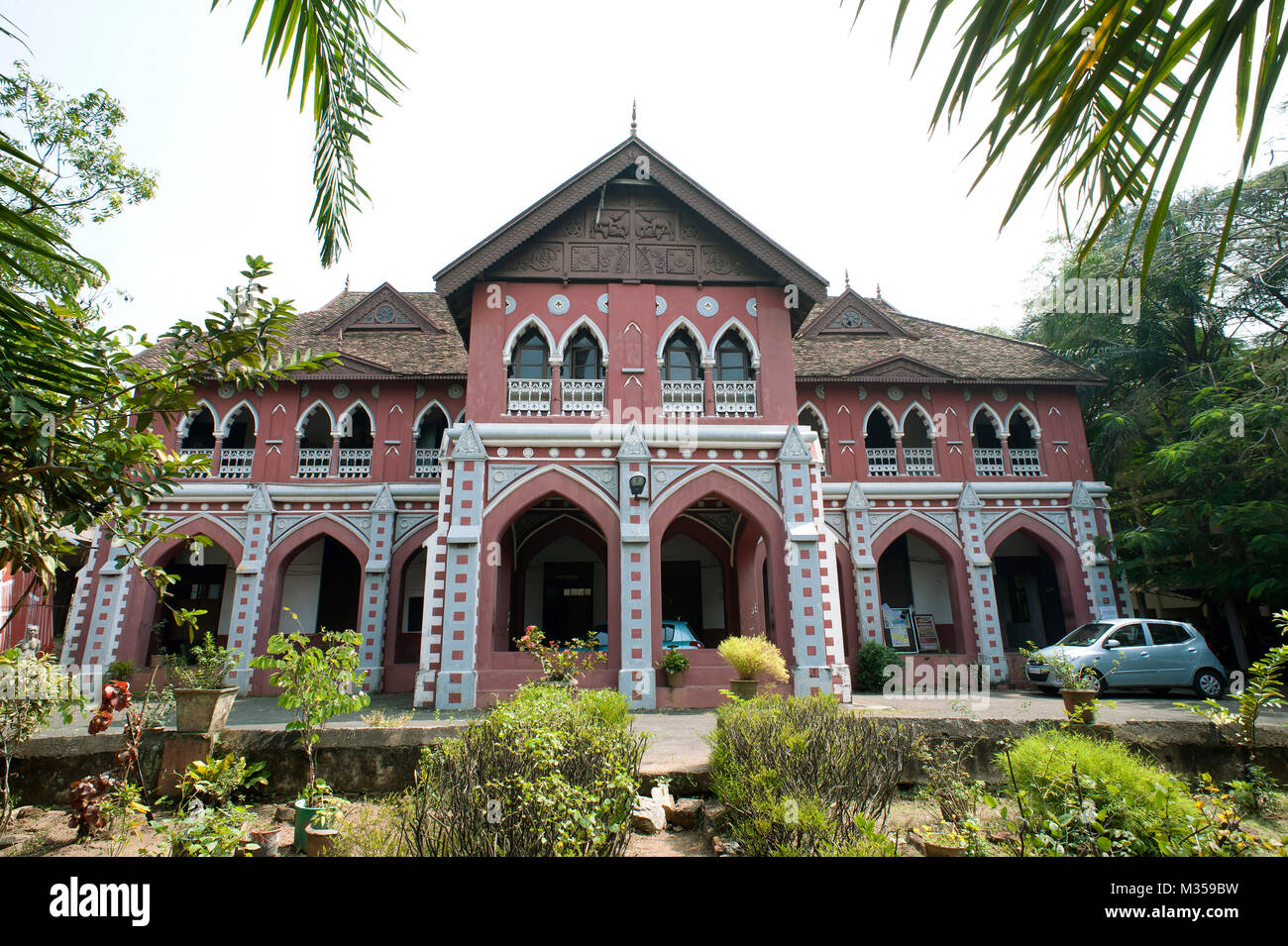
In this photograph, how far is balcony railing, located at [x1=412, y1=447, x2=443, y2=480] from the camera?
50.9ft

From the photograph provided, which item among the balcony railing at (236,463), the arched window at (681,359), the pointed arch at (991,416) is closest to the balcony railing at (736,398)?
the arched window at (681,359)

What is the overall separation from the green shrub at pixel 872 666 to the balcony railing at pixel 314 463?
12.6 metres

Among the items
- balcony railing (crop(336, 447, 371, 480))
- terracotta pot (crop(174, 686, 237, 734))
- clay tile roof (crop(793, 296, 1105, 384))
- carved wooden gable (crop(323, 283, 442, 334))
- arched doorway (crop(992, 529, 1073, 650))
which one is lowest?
terracotta pot (crop(174, 686, 237, 734))

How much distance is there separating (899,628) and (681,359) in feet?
29.2

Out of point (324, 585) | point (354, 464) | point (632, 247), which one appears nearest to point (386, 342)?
point (354, 464)

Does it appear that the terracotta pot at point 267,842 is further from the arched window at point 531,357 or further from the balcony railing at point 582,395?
the arched window at point 531,357

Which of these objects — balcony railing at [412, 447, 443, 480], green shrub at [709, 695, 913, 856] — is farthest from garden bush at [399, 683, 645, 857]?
balcony railing at [412, 447, 443, 480]

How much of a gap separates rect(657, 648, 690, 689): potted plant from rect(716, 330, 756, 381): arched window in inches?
203

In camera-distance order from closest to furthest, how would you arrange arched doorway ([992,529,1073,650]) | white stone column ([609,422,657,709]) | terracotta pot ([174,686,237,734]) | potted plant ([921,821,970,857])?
potted plant ([921,821,970,857])
terracotta pot ([174,686,237,734])
white stone column ([609,422,657,709])
arched doorway ([992,529,1073,650])

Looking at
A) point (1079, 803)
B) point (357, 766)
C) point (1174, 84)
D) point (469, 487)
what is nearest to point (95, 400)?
point (357, 766)

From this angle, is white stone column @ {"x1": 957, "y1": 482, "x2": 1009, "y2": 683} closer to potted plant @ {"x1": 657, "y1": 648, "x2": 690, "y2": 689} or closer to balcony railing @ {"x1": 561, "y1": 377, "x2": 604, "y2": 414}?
potted plant @ {"x1": 657, "y1": 648, "x2": 690, "y2": 689}
